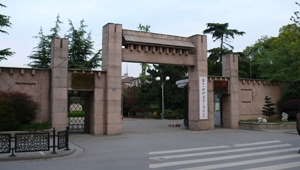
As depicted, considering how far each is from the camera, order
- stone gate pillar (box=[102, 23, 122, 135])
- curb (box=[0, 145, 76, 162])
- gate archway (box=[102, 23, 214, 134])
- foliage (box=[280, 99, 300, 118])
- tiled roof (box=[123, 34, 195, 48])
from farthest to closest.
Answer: foliage (box=[280, 99, 300, 118])
tiled roof (box=[123, 34, 195, 48])
gate archway (box=[102, 23, 214, 134])
stone gate pillar (box=[102, 23, 122, 135])
curb (box=[0, 145, 76, 162])

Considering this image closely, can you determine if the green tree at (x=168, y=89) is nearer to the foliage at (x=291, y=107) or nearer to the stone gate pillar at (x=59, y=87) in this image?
the foliage at (x=291, y=107)

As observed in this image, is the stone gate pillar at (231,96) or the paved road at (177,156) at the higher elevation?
the stone gate pillar at (231,96)

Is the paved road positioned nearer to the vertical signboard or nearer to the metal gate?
the metal gate

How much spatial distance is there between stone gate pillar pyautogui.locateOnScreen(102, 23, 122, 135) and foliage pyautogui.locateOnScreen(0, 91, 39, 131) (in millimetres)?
4218

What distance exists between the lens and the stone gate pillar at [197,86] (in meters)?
21.4

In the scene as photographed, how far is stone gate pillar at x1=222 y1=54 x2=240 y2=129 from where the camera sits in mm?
23109

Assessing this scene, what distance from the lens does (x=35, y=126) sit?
16.6 m

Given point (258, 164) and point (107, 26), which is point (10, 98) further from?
point (258, 164)

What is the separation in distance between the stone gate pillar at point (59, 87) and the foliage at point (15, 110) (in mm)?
1089

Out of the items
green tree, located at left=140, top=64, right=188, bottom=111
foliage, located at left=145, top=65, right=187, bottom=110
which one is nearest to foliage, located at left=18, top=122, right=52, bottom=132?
foliage, located at left=145, top=65, right=187, bottom=110

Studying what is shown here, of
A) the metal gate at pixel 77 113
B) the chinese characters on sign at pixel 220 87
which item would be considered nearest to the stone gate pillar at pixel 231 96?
the chinese characters on sign at pixel 220 87

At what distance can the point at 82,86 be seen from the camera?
718 inches

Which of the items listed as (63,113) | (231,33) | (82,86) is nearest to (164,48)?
(82,86)

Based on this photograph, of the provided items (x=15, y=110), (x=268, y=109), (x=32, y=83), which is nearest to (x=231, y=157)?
(x=15, y=110)
